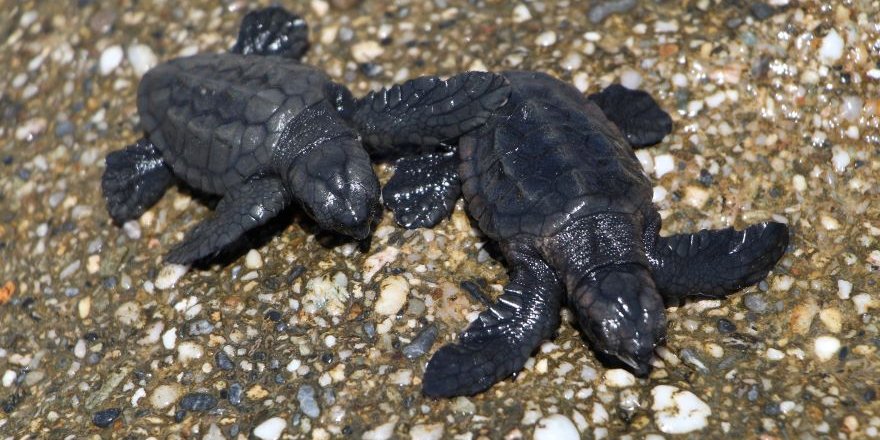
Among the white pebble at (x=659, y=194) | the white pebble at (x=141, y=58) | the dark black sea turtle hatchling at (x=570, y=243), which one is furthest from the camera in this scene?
the white pebble at (x=141, y=58)

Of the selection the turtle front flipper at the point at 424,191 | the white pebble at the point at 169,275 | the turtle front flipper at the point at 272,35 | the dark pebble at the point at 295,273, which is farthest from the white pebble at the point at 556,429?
the turtle front flipper at the point at 272,35

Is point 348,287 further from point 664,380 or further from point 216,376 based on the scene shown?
point 664,380

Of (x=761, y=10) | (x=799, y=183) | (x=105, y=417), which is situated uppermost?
(x=761, y=10)

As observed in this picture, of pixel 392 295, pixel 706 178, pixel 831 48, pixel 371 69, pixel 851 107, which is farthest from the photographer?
pixel 371 69

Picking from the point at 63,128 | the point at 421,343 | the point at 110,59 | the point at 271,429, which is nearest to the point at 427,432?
the point at 421,343

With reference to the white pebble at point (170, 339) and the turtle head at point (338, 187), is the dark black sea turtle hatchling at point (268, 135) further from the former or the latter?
the white pebble at point (170, 339)

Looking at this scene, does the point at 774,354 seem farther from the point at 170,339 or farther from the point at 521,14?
the point at 170,339
